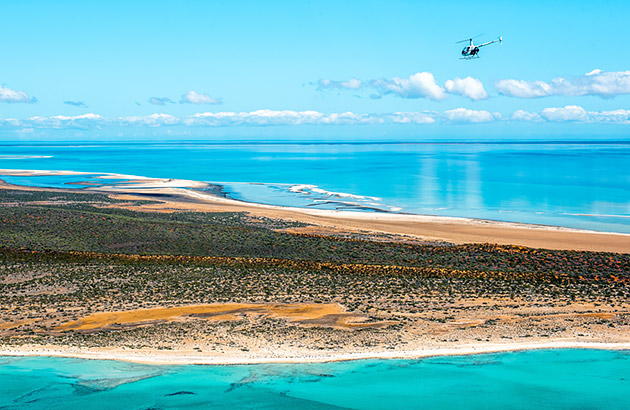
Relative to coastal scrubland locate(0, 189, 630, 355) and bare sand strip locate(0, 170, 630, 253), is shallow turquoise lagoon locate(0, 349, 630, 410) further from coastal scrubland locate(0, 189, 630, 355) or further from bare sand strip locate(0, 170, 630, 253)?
bare sand strip locate(0, 170, 630, 253)

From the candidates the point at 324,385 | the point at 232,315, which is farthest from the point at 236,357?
the point at 232,315

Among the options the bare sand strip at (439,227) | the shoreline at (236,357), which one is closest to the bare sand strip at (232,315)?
the shoreline at (236,357)

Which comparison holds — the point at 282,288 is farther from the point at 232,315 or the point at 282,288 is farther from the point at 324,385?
the point at 324,385

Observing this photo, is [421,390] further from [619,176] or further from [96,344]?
[619,176]

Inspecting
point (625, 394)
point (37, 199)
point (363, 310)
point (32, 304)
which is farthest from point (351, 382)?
point (37, 199)

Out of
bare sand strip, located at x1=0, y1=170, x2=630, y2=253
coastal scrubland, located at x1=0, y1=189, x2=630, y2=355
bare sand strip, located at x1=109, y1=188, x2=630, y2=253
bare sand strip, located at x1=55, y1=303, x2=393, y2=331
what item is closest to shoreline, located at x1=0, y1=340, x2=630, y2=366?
coastal scrubland, located at x1=0, y1=189, x2=630, y2=355

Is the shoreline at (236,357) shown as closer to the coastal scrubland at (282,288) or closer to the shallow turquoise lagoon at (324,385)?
the shallow turquoise lagoon at (324,385)
